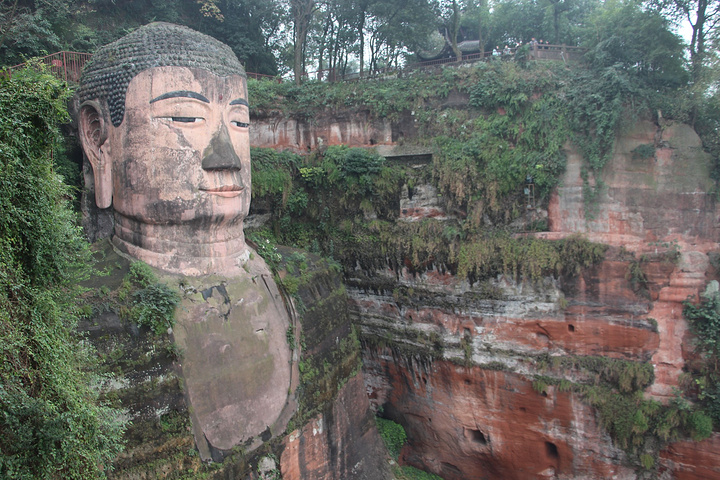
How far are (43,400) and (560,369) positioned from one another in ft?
33.9

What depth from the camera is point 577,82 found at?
37.1 ft

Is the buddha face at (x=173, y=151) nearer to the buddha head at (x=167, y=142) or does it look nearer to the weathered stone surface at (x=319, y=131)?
the buddha head at (x=167, y=142)

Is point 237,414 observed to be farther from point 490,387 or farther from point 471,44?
point 471,44

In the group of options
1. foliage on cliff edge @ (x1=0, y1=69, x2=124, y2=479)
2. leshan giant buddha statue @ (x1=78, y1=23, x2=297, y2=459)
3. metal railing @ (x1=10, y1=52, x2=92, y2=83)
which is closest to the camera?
foliage on cliff edge @ (x1=0, y1=69, x2=124, y2=479)

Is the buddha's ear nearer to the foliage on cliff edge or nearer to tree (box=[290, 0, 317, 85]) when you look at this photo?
the foliage on cliff edge

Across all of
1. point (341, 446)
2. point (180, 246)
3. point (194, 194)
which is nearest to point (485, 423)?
point (341, 446)

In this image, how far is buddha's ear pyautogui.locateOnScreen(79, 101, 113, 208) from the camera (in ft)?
24.9

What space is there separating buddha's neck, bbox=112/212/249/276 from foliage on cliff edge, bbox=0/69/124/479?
10.4ft

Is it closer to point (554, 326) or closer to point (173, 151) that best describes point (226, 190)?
point (173, 151)

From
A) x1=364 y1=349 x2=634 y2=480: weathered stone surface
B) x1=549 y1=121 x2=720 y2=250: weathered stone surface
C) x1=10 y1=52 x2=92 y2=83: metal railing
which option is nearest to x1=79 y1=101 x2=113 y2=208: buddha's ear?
x1=10 y1=52 x2=92 y2=83: metal railing

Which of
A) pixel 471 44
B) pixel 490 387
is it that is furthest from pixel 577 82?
pixel 471 44

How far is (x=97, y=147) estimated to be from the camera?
25.5 feet

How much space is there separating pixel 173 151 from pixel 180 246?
1.47 m

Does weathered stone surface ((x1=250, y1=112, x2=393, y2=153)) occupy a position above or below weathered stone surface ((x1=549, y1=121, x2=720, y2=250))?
above
